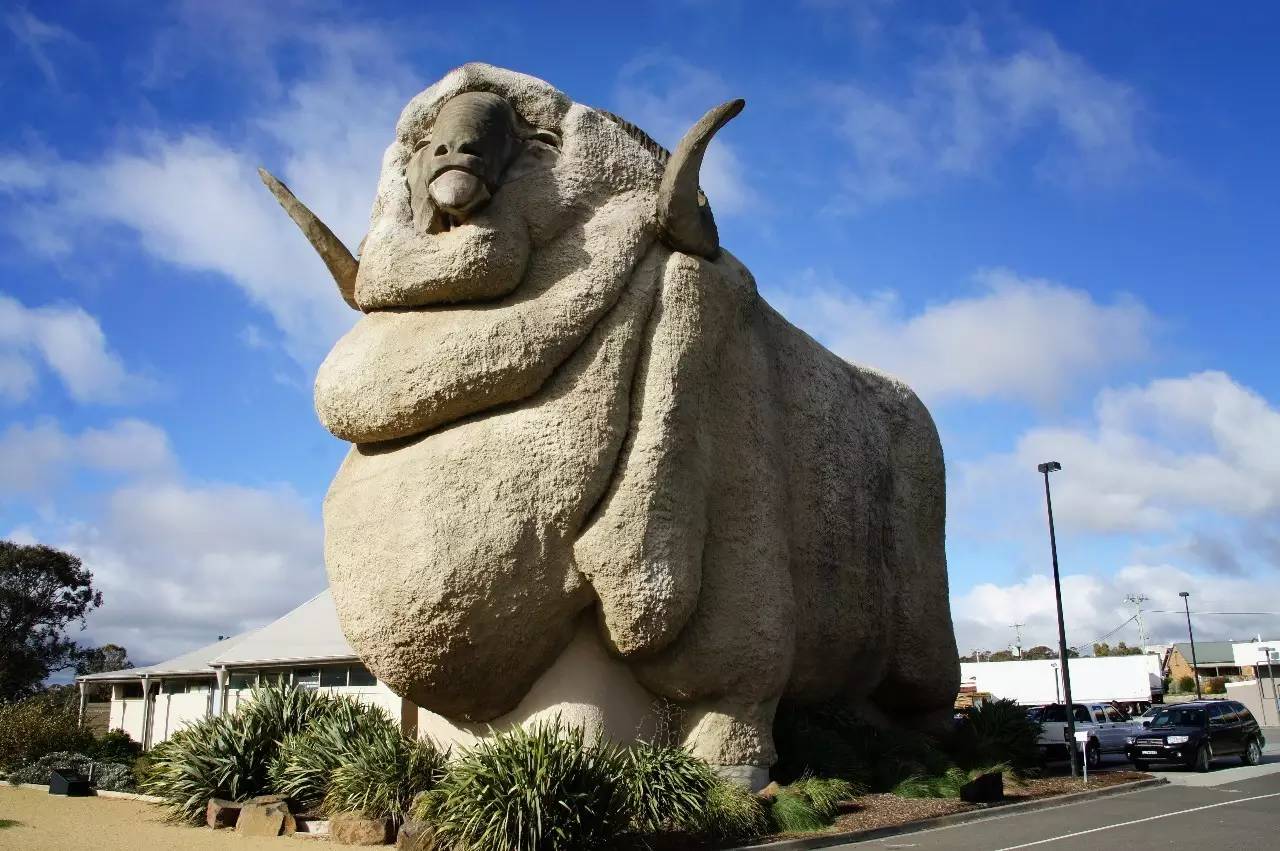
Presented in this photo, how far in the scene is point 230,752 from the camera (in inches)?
453

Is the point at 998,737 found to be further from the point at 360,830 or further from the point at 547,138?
the point at 547,138

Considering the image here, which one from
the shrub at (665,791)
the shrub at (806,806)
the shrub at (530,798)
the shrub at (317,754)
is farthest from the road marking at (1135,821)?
the shrub at (317,754)

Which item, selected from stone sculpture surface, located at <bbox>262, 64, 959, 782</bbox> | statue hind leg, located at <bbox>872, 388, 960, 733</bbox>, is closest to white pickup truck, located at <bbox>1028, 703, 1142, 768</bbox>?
statue hind leg, located at <bbox>872, 388, 960, 733</bbox>

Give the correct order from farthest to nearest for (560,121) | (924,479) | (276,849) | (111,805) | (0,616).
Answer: (0,616) → (924,479) → (111,805) → (560,121) → (276,849)

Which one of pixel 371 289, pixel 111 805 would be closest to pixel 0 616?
pixel 111 805

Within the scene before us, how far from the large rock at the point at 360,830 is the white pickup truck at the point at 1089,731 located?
1212 centimetres

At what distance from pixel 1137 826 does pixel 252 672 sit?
18867 millimetres

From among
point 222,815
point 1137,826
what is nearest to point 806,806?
point 1137,826

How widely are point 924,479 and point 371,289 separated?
27.3 ft

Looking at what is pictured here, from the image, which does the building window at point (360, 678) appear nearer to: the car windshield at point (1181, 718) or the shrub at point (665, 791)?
the shrub at point (665, 791)

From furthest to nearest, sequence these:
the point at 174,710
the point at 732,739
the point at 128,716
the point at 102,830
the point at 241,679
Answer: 1. the point at 128,716
2. the point at 174,710
3. the point at 241,679
4. the point at 732,739
5. the point at 102,830

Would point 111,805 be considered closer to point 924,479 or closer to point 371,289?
point 371,289

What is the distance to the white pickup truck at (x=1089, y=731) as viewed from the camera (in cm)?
1853

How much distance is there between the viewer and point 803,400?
1275 cm
